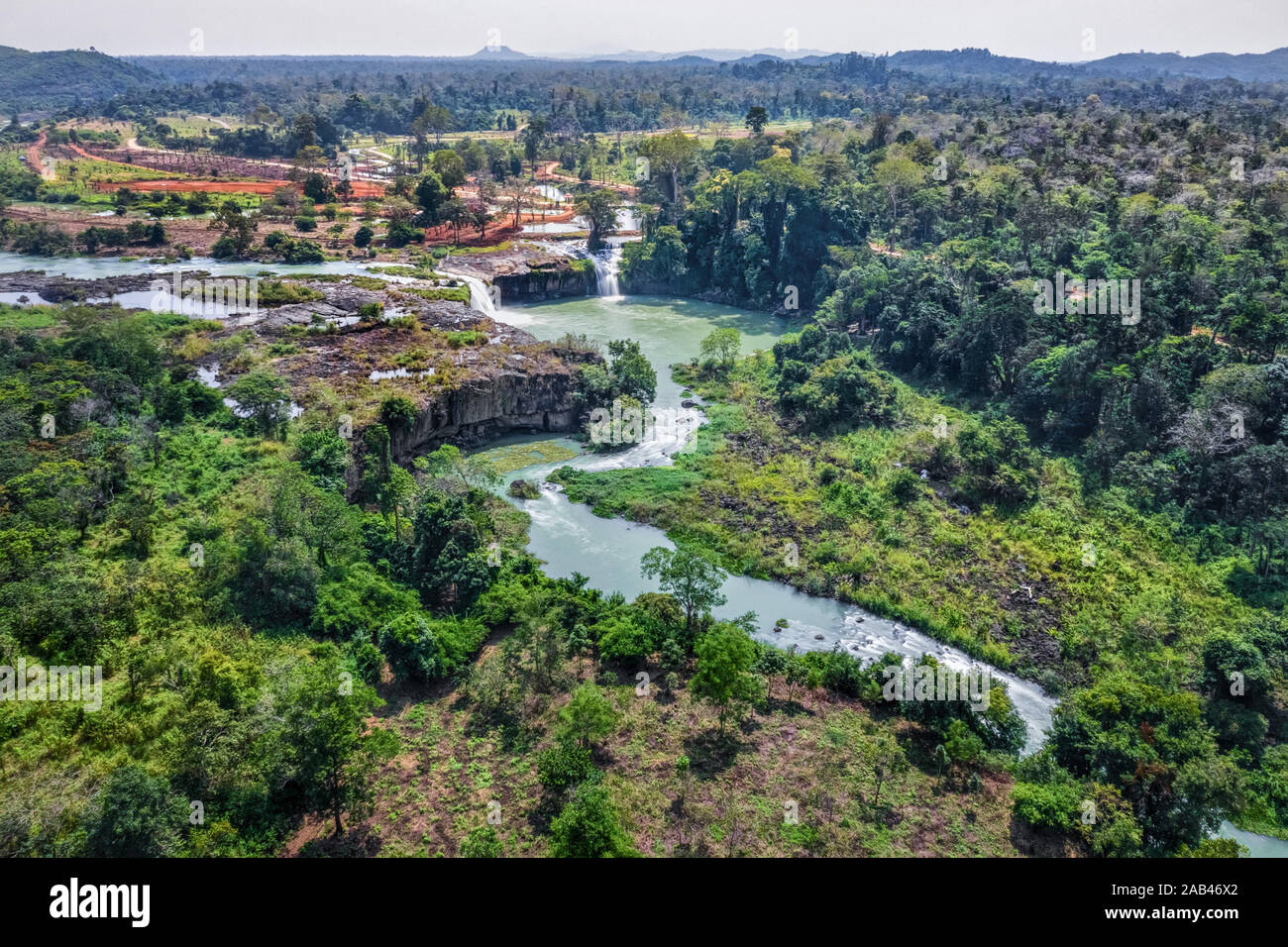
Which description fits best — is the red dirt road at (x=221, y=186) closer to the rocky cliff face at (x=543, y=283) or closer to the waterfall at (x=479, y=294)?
the rocky cliff face at (x=543, y=283)

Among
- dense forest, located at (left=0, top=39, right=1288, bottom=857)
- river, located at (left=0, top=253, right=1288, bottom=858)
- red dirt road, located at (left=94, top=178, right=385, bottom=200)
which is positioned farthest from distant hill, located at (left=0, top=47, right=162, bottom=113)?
dense forest, located at (left=0, top=39, right=1288, bottom=857)

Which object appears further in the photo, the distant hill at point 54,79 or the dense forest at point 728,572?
the distant hill at point 54,79

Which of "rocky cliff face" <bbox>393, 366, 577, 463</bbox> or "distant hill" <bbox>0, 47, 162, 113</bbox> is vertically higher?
"distant hill" <bbox>0, 47, 162, 113</bbox>

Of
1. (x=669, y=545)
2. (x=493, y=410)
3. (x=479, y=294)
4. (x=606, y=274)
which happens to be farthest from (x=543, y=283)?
(x=669, y=545)

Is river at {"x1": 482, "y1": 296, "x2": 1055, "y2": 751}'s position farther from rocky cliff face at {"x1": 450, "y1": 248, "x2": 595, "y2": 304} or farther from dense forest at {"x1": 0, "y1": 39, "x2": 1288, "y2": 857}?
rocky cliff face at {"x1": 450, "y1": 248, "x2": 595, "y2": 304}

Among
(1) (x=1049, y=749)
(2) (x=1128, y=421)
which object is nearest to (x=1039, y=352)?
(2) (x=1128, y=421)

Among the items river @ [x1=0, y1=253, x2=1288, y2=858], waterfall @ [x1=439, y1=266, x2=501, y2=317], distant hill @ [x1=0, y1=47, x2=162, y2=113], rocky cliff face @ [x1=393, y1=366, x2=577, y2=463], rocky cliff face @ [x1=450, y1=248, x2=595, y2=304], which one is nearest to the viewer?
river @ [x1=0, y1=253, x2=1288, y2=858]

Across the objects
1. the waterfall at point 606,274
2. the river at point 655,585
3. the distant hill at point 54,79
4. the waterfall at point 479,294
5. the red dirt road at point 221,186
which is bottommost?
the river at point 655,585

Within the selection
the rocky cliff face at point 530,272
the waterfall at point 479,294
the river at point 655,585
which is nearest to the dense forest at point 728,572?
the river at point 655,585
